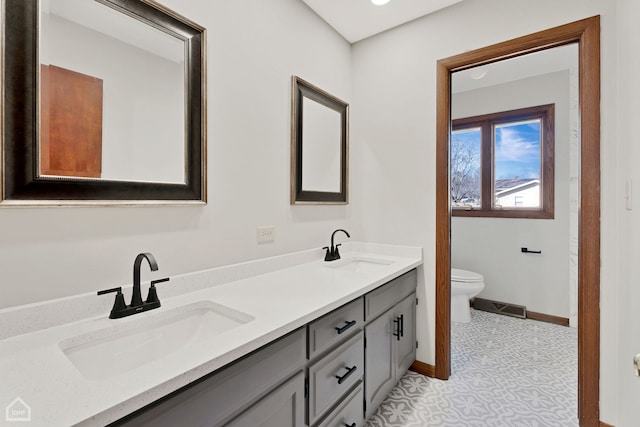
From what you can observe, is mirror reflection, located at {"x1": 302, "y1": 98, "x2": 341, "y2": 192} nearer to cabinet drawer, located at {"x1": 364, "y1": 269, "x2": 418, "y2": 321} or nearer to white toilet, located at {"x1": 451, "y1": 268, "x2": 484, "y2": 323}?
cabinet drawer, located at {"x1": 364, "y1": 269, "x2": 418, "y2": 321}

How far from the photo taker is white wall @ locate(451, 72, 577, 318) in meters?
2.98

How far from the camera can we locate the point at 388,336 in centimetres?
176

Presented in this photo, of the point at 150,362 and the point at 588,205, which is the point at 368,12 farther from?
the point at 150,362

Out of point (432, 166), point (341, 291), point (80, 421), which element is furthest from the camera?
point (432, 166)

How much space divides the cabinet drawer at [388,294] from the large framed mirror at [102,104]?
97 centimetres

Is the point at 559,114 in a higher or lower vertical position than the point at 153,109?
higher

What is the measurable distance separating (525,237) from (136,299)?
137 inches

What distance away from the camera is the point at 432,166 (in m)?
2.11

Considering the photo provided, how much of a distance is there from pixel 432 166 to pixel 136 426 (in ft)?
6.63

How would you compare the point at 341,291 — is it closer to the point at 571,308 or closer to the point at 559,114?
the point at 571,308

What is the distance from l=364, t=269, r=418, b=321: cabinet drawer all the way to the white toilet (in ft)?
3.34

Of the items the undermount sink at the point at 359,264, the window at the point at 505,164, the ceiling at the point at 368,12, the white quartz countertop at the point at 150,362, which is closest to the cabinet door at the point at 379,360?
the white quartz countertop at the point at 150,362
